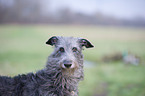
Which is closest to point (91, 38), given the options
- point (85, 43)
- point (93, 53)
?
point (93, 53)

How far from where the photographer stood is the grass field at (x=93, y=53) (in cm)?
605

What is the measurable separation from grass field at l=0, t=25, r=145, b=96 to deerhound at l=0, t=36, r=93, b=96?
2.97m

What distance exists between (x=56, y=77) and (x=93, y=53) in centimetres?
707

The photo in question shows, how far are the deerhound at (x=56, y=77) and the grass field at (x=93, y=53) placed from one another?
2.97 meters

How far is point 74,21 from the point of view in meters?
10.4

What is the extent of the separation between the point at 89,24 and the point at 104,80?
5.15 m

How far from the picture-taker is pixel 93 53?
965 cm

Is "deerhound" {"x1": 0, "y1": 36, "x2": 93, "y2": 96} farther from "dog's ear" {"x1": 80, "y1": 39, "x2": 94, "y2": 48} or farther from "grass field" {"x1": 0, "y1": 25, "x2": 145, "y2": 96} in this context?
"grass field" {"x1": 0, "y1": 25, "x2": 145, "y2": 96}

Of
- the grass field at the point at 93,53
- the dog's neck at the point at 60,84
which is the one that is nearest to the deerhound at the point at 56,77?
the dog's neck at the point at 60,84

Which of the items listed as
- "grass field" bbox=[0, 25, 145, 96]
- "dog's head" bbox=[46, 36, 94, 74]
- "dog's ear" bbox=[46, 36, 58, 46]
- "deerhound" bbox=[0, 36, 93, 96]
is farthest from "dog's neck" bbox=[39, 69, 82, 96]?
"grass field" bbox=[0, 25, 145, 96]

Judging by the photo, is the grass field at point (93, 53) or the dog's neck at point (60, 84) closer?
the dog's neck at point (60, 84)

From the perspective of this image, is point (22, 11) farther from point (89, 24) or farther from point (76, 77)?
point (76, 77)

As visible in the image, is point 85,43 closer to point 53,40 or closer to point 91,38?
point 53,40

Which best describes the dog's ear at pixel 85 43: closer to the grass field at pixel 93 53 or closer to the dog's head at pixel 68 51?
the dog's head at pixel 68 51
